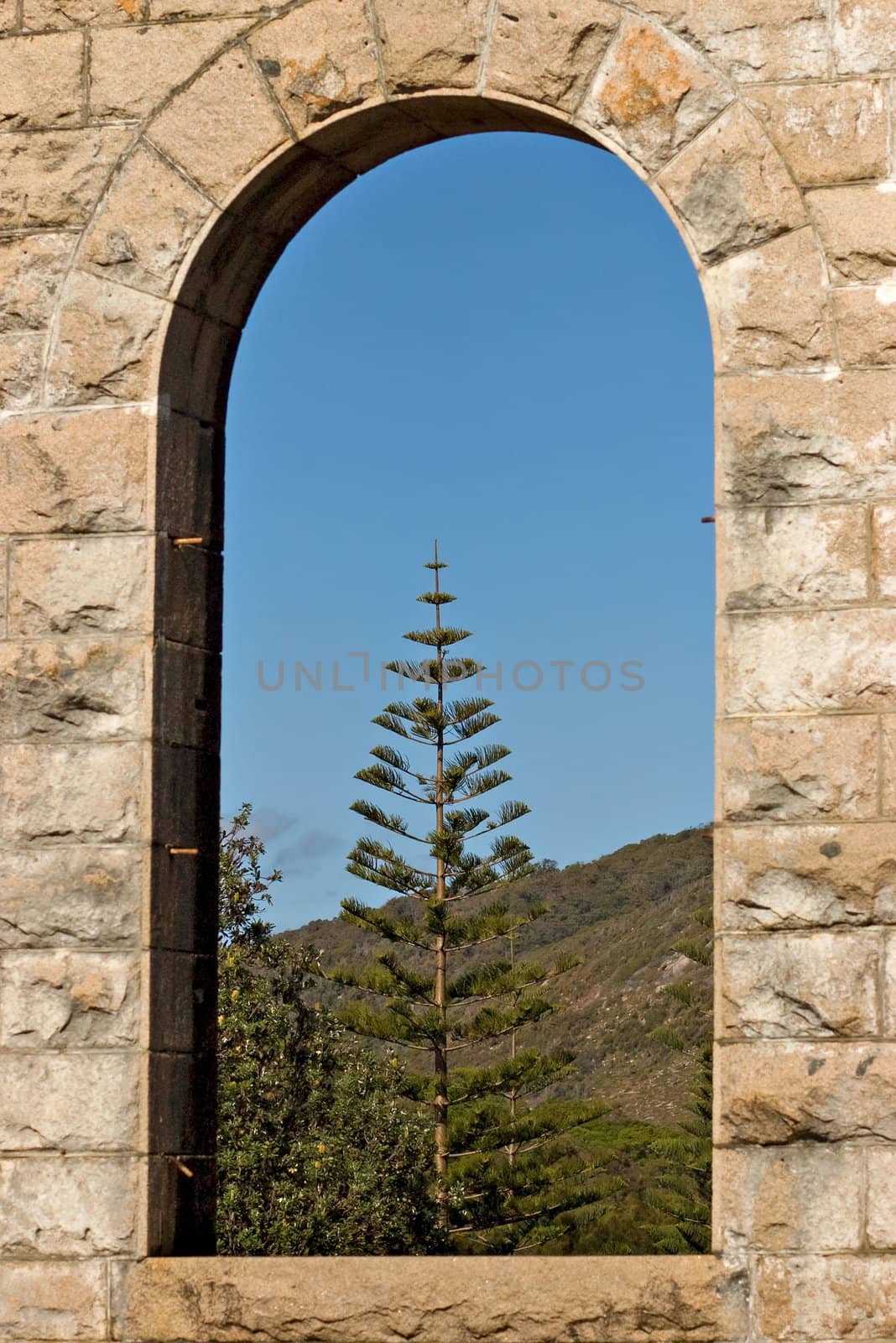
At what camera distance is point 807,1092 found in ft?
12.6

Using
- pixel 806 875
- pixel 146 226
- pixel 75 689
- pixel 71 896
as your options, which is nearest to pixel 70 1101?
pixel 71 896

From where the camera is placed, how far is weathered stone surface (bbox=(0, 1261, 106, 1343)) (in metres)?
4.06

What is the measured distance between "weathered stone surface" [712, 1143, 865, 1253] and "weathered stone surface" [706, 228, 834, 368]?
62.6 inches

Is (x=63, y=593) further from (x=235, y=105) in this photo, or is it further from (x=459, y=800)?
(x=459, y=800)

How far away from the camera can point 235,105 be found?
4.41 m

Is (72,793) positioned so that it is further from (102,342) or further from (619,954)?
(619,954)

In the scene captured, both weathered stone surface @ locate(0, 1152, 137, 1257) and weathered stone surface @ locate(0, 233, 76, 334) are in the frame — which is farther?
weathered stone surface @ locate(0, 233, 76, 334)

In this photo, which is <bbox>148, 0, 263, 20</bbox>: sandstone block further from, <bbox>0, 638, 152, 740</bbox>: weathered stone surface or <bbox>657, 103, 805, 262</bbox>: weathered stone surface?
<bbox>0, 638, 152, 740</bbox>: weathered stone surface

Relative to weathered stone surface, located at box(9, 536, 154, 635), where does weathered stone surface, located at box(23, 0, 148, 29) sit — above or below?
above

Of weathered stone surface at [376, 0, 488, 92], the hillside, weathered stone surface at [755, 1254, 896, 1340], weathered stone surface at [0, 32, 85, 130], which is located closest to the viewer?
weathered stone surface at [755, 1254, 896, 1340]

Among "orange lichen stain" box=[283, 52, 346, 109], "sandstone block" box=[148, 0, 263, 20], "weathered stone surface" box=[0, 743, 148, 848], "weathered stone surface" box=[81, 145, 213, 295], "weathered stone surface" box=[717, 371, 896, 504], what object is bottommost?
"weathered stone surface" box=[0, 743, 148, 848]

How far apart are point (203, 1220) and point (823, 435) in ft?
7.03

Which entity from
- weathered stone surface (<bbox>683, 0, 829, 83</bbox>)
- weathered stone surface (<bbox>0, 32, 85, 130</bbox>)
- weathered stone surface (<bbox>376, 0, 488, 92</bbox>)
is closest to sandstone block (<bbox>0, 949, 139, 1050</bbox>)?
weathered stone surface (<bbox>0, 32, 85, 130</bbox>)

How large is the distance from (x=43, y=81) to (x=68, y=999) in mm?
2083
